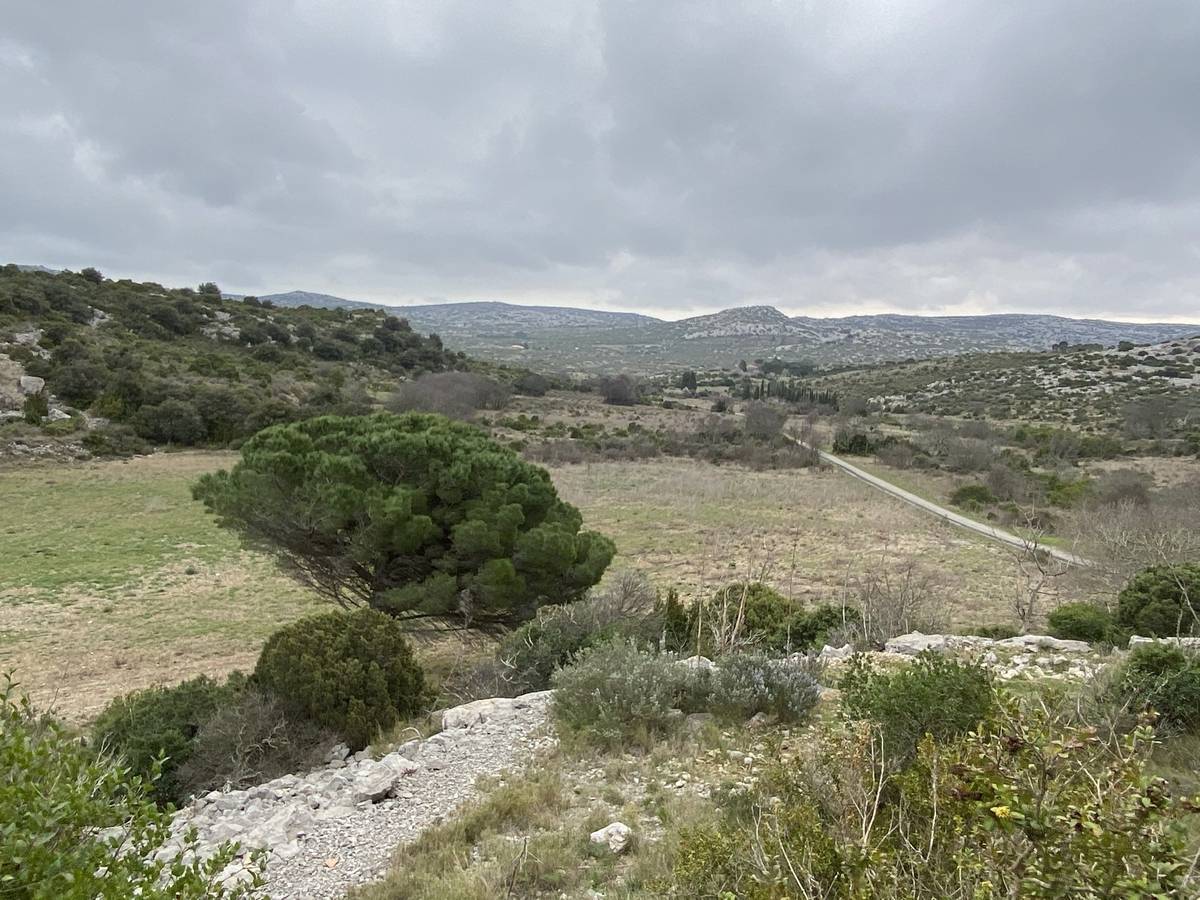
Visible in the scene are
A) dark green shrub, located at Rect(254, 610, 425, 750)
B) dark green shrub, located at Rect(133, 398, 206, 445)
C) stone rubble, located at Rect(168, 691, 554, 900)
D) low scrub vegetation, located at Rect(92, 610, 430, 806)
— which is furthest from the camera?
dark green shrub, located at Rect(133, 398, 206, 445)

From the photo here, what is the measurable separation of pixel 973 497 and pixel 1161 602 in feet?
68.7

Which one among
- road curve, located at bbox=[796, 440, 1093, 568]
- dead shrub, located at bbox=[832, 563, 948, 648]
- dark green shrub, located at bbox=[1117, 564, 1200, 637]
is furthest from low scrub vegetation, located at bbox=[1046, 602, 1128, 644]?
road curve, located at bbox=[796, 440, 1093, 568]

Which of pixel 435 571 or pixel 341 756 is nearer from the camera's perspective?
pixel 341 756

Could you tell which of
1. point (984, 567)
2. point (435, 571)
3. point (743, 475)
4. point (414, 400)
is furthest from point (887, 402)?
point (435, 571)

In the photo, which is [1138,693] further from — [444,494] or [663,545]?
[663,545]

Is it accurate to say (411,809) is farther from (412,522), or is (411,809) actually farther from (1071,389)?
(1071,389)

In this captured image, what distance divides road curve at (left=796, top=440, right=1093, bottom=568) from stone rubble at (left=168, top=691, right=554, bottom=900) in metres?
12.5

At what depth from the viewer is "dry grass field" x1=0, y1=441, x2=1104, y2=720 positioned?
1080 cm

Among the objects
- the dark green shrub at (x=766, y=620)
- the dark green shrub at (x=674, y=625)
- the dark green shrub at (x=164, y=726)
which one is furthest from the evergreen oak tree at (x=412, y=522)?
the dark green shrub at (x=164, y=726)

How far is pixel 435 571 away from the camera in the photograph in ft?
31.6

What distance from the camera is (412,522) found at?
8930mm

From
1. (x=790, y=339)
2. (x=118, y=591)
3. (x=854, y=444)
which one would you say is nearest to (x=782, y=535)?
(x=118, y=591)

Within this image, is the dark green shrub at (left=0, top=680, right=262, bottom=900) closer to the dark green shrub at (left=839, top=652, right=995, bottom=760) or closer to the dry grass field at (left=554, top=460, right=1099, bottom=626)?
the dark green shrub at (left=839, top=652, right=995, bottom=760)

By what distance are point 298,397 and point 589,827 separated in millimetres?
37692
